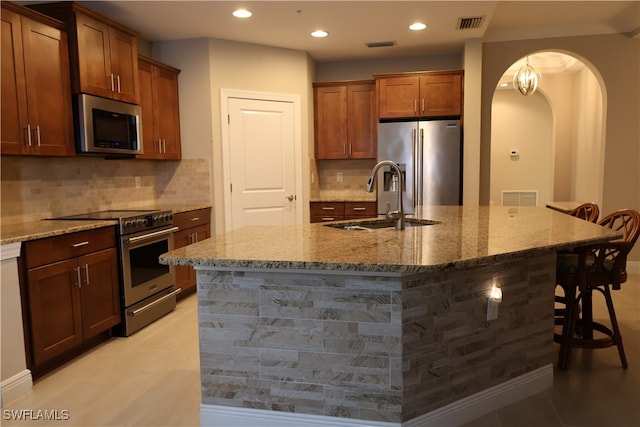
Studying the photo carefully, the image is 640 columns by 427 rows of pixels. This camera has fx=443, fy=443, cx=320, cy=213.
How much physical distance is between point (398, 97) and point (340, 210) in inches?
58.2

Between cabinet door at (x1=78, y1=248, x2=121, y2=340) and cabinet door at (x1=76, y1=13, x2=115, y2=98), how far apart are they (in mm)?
1284

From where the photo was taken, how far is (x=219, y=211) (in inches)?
187

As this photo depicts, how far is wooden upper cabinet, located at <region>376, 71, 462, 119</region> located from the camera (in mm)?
5027

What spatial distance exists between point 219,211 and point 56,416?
8.82ft

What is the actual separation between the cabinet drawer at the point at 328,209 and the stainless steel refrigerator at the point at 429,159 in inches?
24.5

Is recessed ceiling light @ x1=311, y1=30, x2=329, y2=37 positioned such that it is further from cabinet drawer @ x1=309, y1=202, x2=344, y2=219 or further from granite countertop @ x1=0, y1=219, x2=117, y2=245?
granite countertop @ x1=0, y1=219, x2=117, y2=245

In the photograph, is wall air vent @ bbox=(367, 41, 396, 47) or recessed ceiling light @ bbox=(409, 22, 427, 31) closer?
recessed ceiling light @ bbox=(409, 22, 427, 31)

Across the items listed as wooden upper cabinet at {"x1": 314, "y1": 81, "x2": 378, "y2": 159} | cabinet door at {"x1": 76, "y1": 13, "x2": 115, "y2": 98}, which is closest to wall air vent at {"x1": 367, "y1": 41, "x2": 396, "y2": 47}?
wooden upper cabinet at {"x1": 314, "y1": 81, "x2": 378, "y2": 159}

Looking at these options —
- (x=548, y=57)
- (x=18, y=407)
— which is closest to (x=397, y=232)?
(x=18, y=407)

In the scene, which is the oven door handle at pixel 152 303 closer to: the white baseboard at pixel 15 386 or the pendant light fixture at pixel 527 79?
the white baseboard at pixel 15 386

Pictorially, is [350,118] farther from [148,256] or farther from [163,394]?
[163,394]

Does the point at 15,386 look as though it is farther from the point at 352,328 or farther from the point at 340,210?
the point at 340,210

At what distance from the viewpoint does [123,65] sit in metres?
3.77

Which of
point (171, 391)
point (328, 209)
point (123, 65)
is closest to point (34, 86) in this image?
point (123, 65)
